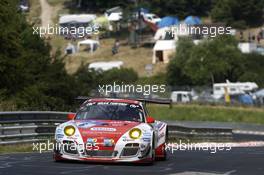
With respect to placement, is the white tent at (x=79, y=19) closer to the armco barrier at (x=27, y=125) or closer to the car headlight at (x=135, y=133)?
the armco barrier at (x=27, y=125)

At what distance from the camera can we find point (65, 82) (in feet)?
116

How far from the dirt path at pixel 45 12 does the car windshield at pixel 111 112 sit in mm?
88849

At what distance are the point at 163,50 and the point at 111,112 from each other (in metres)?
71.1

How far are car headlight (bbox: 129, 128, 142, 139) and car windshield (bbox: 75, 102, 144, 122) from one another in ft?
2.92

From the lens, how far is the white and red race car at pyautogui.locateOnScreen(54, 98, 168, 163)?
13305 millimetres

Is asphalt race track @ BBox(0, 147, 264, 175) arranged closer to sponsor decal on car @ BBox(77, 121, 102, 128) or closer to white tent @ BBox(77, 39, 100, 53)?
sponsor decal on car @ BBox(77, 121, 102, 128)

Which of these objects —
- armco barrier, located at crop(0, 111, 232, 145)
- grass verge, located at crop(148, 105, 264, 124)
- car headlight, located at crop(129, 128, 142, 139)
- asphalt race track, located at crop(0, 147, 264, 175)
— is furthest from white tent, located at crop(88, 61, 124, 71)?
car headlight, located at crop(129, 128, 142, 139)

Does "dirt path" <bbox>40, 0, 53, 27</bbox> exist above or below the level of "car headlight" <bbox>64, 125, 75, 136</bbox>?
above

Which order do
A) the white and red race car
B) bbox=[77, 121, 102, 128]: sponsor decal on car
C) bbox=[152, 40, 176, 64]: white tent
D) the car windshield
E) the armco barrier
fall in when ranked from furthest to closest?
bbox=[152, 40, 176, 64]: white tent < the armco barrier < the car windshield < bbox=[77, 121, 102, 128]: sponsor decal on car < the white and red race car

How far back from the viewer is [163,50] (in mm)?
85562

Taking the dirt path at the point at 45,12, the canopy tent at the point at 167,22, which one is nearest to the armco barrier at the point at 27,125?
the canopy tent at the point at 167,22

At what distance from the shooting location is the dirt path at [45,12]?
106 meters

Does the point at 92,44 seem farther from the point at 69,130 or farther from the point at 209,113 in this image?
the point at 69,130

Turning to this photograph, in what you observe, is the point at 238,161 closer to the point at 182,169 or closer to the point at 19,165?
the point at 182,169
